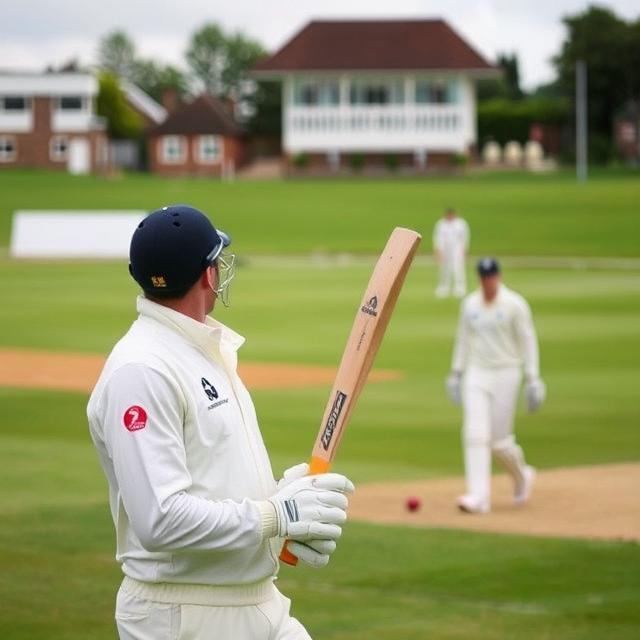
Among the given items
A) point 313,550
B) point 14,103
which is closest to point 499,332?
point 313,550

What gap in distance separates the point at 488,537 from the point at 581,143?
71345 millimetres

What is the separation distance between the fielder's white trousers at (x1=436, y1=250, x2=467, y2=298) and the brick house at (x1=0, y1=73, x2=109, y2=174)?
6501cm

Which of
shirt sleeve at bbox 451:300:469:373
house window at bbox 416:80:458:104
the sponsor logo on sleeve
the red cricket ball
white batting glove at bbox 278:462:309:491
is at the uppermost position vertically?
house window at bbox 416:80:458:104

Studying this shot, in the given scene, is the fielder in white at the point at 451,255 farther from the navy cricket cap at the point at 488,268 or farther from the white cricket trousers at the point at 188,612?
the white cricket trousers at the point at 188,612

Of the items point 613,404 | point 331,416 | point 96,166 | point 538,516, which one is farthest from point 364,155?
point 331,416

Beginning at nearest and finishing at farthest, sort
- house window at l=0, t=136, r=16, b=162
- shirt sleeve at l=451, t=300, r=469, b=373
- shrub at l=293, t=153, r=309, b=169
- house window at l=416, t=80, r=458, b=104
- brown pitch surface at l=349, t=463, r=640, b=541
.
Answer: brown pitch surface at l=349, t=463, r=640, b=541, shirt sleeve at l=451, t=300, r=469, b=373, shrub at l=293, t=153, r=309, b=169, house window at l=416, t=80, r=458, b=104, house window at l=0, t=136, r=16, b=162

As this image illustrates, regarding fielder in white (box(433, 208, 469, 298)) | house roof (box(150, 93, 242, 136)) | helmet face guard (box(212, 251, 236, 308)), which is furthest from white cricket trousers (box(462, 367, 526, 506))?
house roof (box(150, 93, 242, 136))

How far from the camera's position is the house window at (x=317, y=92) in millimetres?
91562

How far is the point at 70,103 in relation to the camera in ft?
339

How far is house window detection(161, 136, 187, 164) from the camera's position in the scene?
97.1 m

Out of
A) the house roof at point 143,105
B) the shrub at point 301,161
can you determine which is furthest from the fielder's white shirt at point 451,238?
the house roof at point 143,105

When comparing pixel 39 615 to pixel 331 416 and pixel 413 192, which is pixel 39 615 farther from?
pixel 413 192

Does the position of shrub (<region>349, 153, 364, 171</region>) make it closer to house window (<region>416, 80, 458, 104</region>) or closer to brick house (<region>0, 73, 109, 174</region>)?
house window (<region>416, 80, 458, 104</region>)

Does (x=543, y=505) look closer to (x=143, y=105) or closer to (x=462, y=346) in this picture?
(x=462, y=346)
